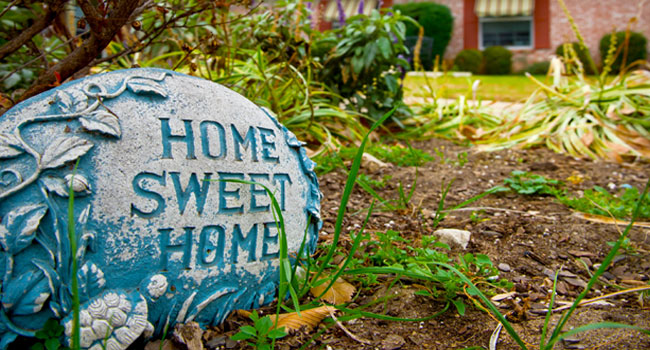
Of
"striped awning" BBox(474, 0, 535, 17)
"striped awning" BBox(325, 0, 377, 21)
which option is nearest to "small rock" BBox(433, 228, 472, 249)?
"striped awning" BBox(325, 0, 377, 21)

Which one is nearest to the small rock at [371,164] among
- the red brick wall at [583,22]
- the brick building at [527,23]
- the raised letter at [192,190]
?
the raised letter at [192,190]

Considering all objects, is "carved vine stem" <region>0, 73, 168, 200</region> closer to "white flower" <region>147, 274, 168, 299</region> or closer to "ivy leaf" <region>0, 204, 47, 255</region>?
"ivy leaf" <region>0, 204, 47, 255</region>

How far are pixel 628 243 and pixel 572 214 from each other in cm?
40

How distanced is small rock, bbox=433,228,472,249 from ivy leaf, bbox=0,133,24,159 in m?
1.41

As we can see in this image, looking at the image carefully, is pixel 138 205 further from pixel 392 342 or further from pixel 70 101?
pixel 392 342

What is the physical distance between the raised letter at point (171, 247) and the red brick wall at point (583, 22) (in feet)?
55.8

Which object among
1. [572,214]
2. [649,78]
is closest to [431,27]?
[649,78]

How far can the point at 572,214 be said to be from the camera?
2.23 meters

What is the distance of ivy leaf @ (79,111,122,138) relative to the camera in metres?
1.14

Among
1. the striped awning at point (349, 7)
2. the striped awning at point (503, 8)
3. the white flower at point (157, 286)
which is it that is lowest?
the white flower at point (157, 286)

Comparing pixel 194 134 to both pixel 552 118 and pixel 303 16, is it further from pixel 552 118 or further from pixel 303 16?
pixel 552 118

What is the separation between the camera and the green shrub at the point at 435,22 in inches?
683

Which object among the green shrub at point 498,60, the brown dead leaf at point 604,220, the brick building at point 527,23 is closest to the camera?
the brown dead leaf at point 604,220

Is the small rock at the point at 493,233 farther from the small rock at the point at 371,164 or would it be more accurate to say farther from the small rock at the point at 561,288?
the small rock at the point at 371,164
